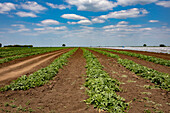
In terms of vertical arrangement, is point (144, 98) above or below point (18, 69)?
below

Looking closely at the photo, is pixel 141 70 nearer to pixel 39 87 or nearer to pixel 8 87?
pixel 39 87

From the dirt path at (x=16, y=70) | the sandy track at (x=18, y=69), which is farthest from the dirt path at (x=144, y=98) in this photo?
the sandy track at (x=18, y=69)

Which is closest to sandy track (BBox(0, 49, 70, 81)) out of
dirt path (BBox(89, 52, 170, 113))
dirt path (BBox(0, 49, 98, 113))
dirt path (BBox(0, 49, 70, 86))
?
dirt path (BBox(0, 49, 70, 86))

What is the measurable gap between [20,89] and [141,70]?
966cm

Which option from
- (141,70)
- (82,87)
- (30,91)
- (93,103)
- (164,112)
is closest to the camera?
(164,112)

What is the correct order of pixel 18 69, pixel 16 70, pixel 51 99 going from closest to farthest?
pixel 51 99, pixel 16 70, pixel 18 69

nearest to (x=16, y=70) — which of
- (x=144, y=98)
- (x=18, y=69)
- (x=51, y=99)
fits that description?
(x=18, y=69)

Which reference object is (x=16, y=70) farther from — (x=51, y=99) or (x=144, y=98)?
(x=144, y=98)

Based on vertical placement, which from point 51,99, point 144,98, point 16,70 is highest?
point 16,70

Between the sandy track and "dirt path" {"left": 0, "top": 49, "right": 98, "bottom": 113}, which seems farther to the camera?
the sandy track

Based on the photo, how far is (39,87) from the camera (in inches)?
311

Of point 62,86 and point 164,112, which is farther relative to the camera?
point 62,86

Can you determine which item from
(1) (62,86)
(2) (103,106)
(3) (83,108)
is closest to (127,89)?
(2) (103,106)

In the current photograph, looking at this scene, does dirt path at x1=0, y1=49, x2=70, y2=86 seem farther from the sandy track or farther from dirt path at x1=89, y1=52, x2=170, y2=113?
dirt path at x1=89, y1=52, x2=170, y2=113
